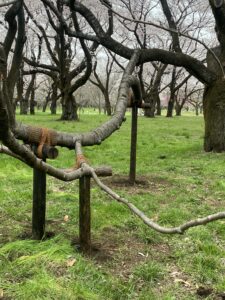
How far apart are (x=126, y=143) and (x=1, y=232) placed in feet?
28.8

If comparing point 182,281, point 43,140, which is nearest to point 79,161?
point 43,140

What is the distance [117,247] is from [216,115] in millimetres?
6622

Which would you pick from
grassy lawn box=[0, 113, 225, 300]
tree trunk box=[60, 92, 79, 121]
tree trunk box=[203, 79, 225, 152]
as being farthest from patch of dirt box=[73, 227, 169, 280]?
tree trunk box=[60, 92, 79, 121]

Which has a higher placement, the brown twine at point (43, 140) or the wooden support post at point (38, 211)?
the brown twine at point (43, 140)

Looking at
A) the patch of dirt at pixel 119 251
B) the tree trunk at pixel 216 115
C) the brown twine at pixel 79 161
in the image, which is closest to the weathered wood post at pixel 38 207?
the patch of dirt at pixel 119 251

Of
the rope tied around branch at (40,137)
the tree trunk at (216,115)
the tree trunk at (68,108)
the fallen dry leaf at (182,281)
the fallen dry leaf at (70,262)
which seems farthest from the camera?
the tree trunk at (68,108)

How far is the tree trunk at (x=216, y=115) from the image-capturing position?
10.3 meters

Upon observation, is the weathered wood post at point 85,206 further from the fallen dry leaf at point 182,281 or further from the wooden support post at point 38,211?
the fallen dry leaf at point 182,281

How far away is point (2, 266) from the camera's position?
12.8 feet

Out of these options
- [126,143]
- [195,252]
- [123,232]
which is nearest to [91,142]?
[123,232]

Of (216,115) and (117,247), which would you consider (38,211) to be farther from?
(216,115)

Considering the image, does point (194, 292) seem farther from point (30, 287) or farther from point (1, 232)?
point (1, 232)

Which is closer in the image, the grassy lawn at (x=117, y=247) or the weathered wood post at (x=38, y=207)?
the grassy lawn at (x=117, y=247)

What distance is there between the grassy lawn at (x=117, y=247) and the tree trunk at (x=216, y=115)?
277 cm
